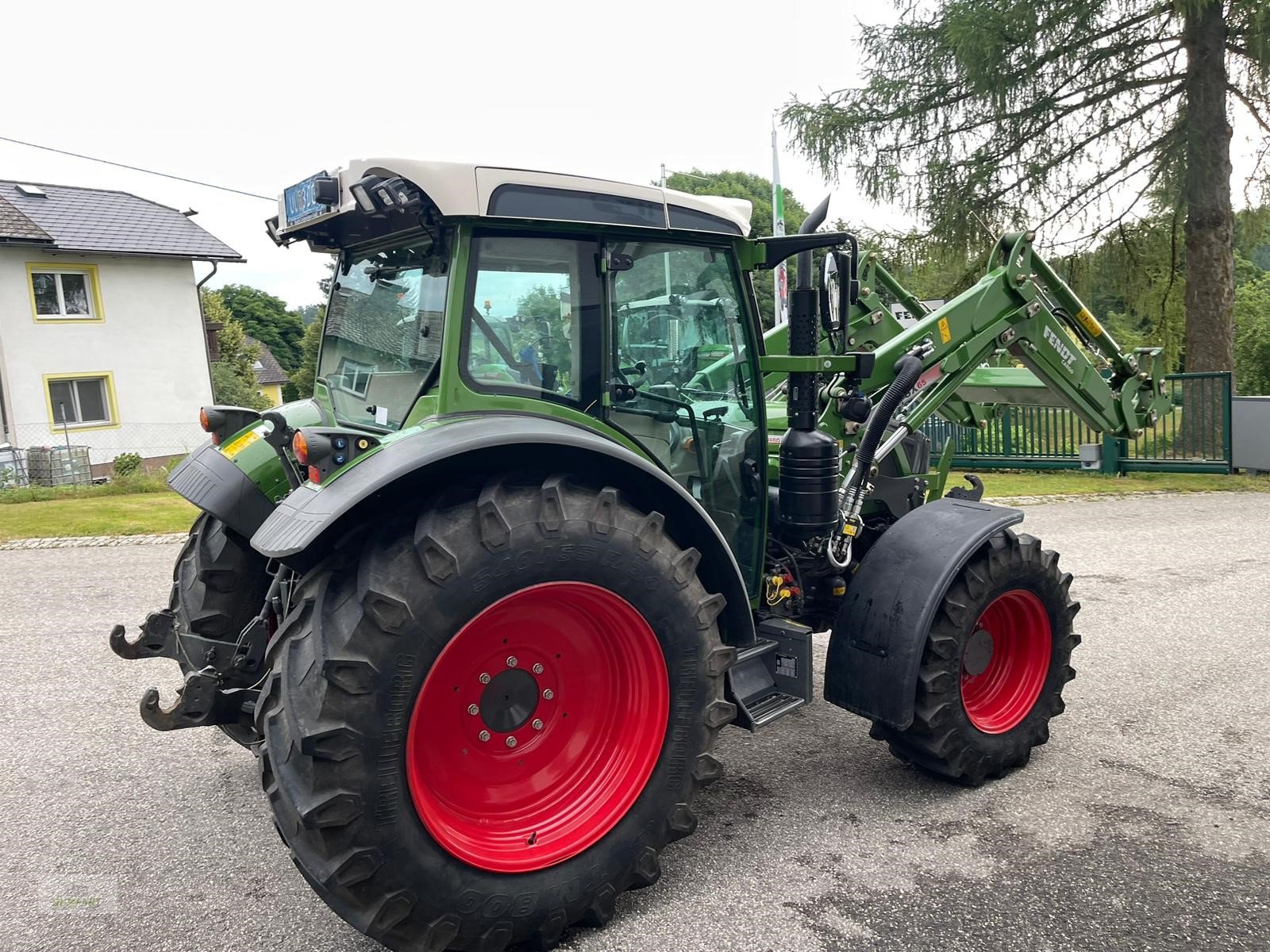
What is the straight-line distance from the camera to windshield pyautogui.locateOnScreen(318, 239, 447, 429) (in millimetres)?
3199

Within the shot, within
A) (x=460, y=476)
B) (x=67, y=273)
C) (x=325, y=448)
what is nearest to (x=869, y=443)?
(x=460, y=476)

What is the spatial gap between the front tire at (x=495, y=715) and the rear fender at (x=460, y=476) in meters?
0.11

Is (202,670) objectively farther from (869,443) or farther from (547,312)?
(869,443)

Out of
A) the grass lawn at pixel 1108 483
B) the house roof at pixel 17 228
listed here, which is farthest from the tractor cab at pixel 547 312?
the house roof at pixel 17 228

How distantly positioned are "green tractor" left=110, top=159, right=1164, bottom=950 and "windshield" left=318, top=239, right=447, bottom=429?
15 mm

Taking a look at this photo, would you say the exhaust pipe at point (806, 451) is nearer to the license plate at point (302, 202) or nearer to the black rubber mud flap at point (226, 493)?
the license plate at point (302, 202)

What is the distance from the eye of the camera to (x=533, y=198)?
3.10m

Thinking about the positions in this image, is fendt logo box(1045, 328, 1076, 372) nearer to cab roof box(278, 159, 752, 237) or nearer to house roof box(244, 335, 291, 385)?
cab roof box(278, 159, 752, 237)

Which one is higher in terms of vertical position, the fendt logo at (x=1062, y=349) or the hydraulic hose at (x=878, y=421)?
the fendt logo at (x=1062, y=349)

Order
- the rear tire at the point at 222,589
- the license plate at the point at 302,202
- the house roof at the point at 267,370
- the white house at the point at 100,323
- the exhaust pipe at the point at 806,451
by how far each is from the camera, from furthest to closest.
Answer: the house roof at the point at 267,370 < the white house at the point at 100,323 < the rear tire at the point at 222,589 < the exhaust pipe at the point at 806,451 < the license plate at the point at 302,202

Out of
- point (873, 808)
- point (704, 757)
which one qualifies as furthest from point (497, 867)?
point (873, 808)

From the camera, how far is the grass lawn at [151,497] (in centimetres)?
1090
